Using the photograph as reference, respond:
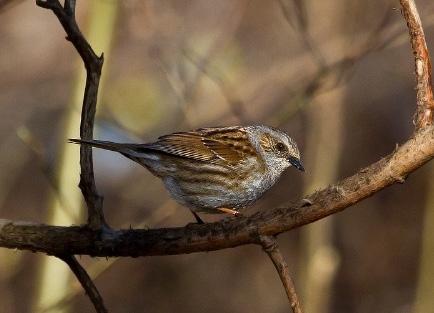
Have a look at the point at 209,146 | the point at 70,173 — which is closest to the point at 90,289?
the point at 209,146

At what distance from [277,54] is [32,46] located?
14.1ft

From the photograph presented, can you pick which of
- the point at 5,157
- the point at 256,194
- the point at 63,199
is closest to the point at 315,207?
the point at 256,194

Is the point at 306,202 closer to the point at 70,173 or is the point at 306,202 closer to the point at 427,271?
the point at 70,173

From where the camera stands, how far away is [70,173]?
20.1 feet

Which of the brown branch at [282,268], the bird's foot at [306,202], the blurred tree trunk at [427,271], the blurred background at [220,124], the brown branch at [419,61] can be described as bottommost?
the brown branch at [282,268]

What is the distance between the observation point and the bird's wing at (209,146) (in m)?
5.64

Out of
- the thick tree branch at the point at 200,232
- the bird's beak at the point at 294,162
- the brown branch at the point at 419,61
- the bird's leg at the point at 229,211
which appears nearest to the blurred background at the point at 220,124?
the bird's beak at the point at 294,162

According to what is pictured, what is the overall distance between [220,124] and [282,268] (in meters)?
4.33

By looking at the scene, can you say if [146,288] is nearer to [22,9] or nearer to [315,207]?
[22,9]

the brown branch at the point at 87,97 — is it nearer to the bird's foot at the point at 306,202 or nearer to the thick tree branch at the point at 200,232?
the thick tree branch at the point at 200,232

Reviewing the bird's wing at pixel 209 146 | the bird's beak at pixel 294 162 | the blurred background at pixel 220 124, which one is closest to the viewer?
the bird's wing at pixel 209 146

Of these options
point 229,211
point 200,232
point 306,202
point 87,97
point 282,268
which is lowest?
point 282,268

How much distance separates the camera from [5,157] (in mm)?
7352

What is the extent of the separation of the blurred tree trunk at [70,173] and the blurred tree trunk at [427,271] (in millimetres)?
2882
